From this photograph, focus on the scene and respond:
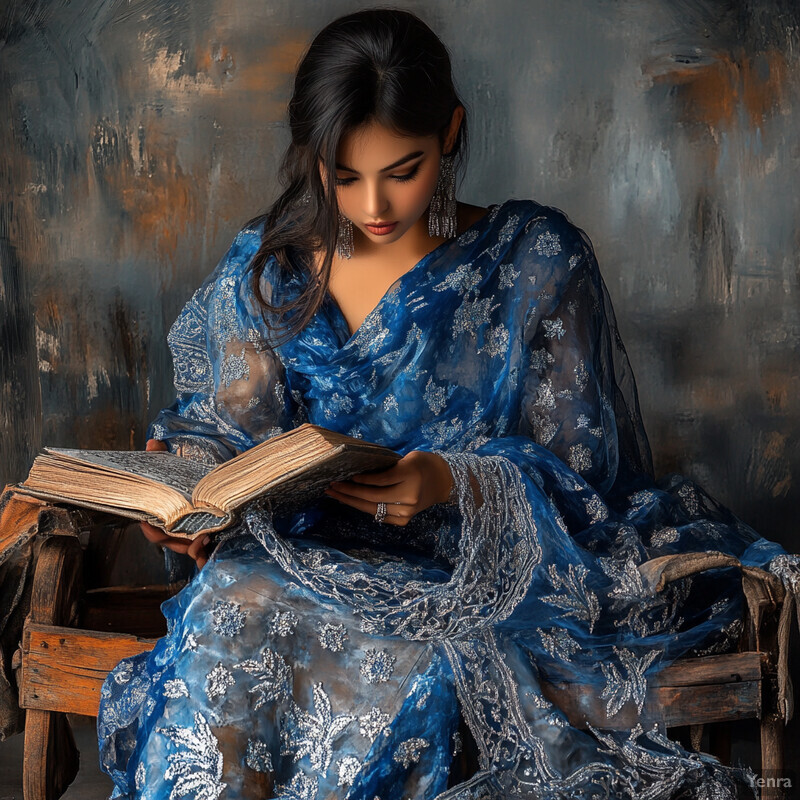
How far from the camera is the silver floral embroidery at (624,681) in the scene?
4.65ft

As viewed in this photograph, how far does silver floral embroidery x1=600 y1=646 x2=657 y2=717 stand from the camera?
142cm

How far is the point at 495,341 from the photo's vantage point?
1.76m

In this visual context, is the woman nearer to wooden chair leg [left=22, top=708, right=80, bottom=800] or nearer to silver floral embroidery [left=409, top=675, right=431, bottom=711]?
silver floral embroidery [left=409, top=675, right=431, bottom=711]

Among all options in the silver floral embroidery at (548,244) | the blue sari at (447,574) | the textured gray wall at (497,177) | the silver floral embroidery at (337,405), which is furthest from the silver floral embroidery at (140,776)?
the textured gray wall at (497,177)

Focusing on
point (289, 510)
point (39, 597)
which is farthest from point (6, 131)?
point (289, 510)

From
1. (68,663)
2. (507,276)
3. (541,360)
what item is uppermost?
(507,276)

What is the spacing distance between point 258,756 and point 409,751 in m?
0.18

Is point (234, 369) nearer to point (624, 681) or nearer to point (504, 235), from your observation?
point (504, 235)

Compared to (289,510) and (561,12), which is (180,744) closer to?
(289,510)

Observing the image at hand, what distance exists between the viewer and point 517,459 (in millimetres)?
1550

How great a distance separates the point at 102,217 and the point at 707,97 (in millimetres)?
1319

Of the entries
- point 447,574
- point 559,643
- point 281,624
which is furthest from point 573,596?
point 281,624

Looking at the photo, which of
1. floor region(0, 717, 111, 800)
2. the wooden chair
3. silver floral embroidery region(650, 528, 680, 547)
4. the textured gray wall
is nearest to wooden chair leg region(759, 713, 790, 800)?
the wooden chair

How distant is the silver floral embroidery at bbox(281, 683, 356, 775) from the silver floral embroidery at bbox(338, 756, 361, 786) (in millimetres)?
22
